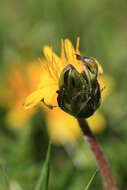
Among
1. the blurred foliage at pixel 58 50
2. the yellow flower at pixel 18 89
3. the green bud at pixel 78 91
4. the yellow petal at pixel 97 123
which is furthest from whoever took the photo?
the yellow flower at pixel 18 89

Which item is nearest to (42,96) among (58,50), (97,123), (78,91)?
(78,91)

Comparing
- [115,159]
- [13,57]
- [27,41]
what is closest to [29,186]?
[115,159]

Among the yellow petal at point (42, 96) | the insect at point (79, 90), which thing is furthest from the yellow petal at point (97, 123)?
the insect at point (79, 90)

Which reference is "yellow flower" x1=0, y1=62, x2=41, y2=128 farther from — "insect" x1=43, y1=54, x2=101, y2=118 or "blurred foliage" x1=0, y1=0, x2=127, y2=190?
"insect" x1=43, y1=54, x2=101, y2=118

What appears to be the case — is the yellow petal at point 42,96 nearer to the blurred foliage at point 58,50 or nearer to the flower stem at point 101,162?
the flower stem at point 101,162

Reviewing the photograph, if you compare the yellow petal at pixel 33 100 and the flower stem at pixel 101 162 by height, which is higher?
the yellow petal at pixel 33 100

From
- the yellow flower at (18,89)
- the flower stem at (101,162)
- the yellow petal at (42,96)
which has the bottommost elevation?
the flower stem at (101,162)
